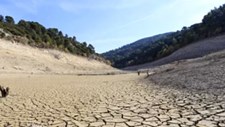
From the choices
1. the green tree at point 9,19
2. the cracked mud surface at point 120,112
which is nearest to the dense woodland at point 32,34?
the green tree at point 9,19

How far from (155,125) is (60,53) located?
40.2m

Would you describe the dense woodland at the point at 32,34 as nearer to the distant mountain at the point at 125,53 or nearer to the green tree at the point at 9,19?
the green tree at the point at 9,19

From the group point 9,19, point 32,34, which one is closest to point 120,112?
point 32,34

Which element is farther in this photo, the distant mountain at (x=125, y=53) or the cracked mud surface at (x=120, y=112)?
the distant mountain at (x=125, y=53)

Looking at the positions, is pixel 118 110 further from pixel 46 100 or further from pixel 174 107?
pixel 46 100

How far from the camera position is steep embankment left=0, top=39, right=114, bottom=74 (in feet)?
105

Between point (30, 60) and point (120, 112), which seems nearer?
point (120, 112)

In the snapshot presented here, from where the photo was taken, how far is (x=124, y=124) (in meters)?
7.03

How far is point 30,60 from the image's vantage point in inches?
1410

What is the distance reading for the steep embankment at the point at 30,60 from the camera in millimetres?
32037

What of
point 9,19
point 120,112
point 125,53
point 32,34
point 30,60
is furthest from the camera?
point 125,53

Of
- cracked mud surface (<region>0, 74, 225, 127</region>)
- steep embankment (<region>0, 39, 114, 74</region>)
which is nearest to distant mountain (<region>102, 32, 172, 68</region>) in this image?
steep embankment (<region>0, 39, 114, 74</region>)

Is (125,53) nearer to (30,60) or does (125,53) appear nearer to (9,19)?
(9,19)

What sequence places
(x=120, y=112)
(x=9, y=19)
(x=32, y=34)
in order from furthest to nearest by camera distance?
(x=9, y=19) < (x=32, y=34) < (x=120, y=112)
